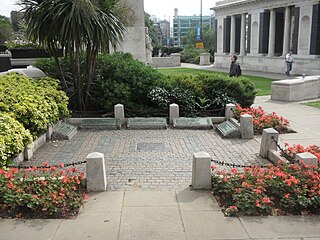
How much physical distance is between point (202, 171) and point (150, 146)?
10.9 feet

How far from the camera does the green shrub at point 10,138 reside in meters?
6.56

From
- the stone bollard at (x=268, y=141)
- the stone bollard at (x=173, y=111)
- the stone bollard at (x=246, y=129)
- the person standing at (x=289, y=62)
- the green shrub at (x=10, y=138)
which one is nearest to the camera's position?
the green shrub at (x=10, y=138)

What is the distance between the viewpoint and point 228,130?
10.2m

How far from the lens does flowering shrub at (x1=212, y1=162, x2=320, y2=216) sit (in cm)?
534

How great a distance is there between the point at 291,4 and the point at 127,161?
26448 millimetres

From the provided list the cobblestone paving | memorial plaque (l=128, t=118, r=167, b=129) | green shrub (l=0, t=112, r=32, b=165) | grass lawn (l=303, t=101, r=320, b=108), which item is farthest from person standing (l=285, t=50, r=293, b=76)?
green shrub (l=0, t=112, r=32, b=165)

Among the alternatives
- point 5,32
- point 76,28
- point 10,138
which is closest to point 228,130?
point 76,28

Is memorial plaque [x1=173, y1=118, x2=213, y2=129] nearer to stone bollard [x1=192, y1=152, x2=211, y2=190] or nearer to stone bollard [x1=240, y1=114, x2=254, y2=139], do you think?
stone bollard [x1=240, y1=114, x2=254, y2=139]

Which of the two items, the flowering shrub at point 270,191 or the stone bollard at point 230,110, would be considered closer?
the flowering shrub at point 270,191

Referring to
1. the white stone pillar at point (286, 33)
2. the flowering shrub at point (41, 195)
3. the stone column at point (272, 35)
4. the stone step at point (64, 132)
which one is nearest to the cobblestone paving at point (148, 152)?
the stone step at point (64, 132)

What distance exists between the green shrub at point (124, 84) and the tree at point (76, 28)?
0.46m

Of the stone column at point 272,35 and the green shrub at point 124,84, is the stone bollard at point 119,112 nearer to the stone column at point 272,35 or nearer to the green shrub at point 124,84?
the green shrub at point 124,84

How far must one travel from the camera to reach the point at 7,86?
31.1ft

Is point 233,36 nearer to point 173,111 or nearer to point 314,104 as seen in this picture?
point 314,104
